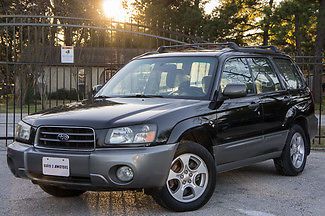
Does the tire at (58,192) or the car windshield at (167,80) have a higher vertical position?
the car windshield at (167,80)

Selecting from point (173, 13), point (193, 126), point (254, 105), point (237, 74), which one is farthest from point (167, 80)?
point (173, 13)

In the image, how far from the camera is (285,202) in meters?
5.68

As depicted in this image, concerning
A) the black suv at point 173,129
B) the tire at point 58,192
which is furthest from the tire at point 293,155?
the tire at point 58,192

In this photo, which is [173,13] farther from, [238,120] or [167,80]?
[238,120]

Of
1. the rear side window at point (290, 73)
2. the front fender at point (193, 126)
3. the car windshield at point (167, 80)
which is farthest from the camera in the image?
the rear side window at point (290, 73)

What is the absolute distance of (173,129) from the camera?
492cm

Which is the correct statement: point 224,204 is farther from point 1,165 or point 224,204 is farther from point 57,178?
point 1,165

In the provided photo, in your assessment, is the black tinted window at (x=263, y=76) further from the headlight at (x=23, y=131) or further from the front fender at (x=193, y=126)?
the headlight at (x=23, y=131)

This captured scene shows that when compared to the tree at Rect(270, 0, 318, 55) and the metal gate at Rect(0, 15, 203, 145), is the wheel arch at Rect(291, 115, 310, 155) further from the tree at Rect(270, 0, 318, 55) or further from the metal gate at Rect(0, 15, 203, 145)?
the tree at Rect(270, 0, 318, 55)

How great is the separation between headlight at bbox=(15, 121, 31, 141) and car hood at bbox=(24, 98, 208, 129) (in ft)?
0.19

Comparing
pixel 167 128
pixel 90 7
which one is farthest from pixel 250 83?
pixel 90 7

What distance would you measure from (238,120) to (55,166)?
2.29m

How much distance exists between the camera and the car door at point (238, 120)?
5660 millimetres

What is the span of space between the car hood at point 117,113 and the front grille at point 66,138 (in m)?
0.06
